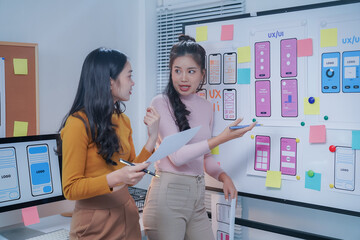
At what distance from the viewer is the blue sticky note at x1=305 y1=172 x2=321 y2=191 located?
1.60 m

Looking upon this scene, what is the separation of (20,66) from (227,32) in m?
1.10

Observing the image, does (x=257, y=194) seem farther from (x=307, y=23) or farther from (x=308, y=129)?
(x=307, y=23)

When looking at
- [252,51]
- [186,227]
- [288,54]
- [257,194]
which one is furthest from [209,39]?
Result: [186,227]

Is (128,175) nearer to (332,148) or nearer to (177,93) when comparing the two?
(177,93)

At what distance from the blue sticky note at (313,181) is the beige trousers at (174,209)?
0.50 metres

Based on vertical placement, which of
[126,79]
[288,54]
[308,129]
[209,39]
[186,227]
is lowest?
[186,227]

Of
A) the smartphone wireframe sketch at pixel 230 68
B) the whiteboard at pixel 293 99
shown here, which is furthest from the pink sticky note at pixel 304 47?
the smartphone wireframe sketch at pixel 230 68

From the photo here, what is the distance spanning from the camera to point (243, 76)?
5.97 feet

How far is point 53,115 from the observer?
78.2 inches

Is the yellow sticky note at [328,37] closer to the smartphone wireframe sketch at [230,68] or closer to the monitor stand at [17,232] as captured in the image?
the smartphone wireframe sketch at [230,68]

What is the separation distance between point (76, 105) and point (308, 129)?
1061 mm

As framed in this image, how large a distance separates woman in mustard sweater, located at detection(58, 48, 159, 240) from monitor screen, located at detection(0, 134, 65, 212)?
0.40 metres

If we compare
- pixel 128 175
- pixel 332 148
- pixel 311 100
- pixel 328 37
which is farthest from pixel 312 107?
pixel 128 175

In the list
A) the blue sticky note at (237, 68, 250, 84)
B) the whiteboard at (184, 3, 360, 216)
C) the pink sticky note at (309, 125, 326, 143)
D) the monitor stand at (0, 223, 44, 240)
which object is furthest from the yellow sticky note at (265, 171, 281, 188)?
the monitor stand at (0, 223, 44, 240)
